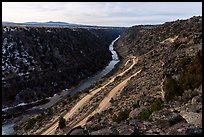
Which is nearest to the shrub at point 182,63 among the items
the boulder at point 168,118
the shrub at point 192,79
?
the shrub at point 192,79

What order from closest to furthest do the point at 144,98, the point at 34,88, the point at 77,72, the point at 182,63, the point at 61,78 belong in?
the point at 144,98 → the point at 182,63 → the point at 34,88 → the point at 61,78 → the point at 77,72

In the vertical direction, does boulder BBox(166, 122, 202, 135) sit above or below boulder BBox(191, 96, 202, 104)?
above

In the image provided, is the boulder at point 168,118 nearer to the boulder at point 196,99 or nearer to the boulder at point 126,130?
the boulder at point 126,130

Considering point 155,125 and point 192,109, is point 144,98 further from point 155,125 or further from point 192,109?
point 155,125

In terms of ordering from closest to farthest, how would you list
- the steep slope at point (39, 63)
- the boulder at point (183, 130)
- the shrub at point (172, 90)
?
the boulder at point (183, 130), the shrub at point (172, 90), the steep slope at point (39, 63)

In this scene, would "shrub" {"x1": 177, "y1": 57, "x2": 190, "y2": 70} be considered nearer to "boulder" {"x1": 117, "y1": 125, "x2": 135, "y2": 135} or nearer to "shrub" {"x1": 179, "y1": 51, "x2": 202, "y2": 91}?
"shrub" {"x1": 179, "y1": 51, "x2": 202, "y2": 91}

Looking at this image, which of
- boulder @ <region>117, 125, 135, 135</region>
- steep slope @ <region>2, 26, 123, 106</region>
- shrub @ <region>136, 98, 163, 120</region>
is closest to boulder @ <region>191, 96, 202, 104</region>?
shrub @ <region>136, 98, 163, 120</region>

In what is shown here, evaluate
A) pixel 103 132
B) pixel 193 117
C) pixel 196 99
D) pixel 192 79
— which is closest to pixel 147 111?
pixel 196 99

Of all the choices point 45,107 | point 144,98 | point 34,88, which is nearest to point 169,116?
point 144,98

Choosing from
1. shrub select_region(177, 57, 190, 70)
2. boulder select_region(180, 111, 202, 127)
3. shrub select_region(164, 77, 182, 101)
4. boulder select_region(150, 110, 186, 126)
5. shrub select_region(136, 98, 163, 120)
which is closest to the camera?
boulder select_region(150, 110, 186, 126)
